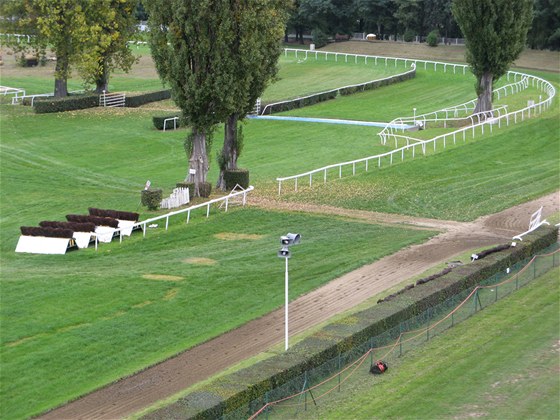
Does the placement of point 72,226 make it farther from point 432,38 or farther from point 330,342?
point 432,38

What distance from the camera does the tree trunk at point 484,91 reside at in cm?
6316

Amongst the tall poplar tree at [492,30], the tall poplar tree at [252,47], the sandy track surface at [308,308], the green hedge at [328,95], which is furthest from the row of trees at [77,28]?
the sandy track surface at [308,308]

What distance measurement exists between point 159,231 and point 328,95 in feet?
127

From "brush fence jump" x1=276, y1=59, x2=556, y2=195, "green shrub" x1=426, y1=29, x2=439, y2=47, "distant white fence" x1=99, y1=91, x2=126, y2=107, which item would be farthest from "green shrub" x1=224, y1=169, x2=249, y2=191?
"green shrub" x1=426, y1=29, x2=439, y2=47

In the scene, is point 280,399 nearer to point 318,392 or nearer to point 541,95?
point 318,392

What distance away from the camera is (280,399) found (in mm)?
23078

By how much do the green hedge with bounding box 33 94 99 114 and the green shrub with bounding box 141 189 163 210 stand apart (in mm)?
27803

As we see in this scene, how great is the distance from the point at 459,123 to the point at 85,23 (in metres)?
23.5

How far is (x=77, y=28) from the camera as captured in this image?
66.4 meters

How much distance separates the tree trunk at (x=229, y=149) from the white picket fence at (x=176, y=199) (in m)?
3.54

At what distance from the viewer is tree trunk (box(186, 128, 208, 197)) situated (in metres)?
45.6

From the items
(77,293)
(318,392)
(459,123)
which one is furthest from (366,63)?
(318,392)

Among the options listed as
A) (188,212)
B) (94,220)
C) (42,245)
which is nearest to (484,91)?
(188,212)

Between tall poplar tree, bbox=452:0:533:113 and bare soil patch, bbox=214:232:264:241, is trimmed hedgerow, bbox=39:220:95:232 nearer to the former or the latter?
bare soil patch, bbox=214:232:264:241
